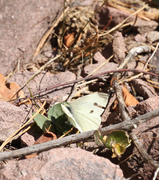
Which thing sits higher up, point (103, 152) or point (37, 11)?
point (37, 11)

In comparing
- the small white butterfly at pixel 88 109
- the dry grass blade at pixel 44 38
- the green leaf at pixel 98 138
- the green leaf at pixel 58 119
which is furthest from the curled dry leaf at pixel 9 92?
the green leaf at pixel 98 138

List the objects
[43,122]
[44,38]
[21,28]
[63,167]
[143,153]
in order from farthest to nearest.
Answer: [44,38], [21,28], [43,122], [143,153], [63,167]

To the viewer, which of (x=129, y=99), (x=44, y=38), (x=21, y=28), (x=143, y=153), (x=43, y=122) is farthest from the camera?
(x=44, y=38)

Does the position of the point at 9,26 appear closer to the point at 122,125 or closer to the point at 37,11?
the point at 37,11

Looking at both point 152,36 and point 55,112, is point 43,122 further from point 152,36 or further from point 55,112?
point 152,36

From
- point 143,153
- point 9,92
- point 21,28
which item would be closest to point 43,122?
point 9,92

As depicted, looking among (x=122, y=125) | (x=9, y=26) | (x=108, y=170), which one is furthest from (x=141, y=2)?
(x=108, y=170)

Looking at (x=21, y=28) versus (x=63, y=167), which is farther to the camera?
(x=21, y=28)

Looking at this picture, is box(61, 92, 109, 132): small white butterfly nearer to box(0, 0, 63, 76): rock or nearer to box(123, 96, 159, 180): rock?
box(123, 96, 159, 180): rock
